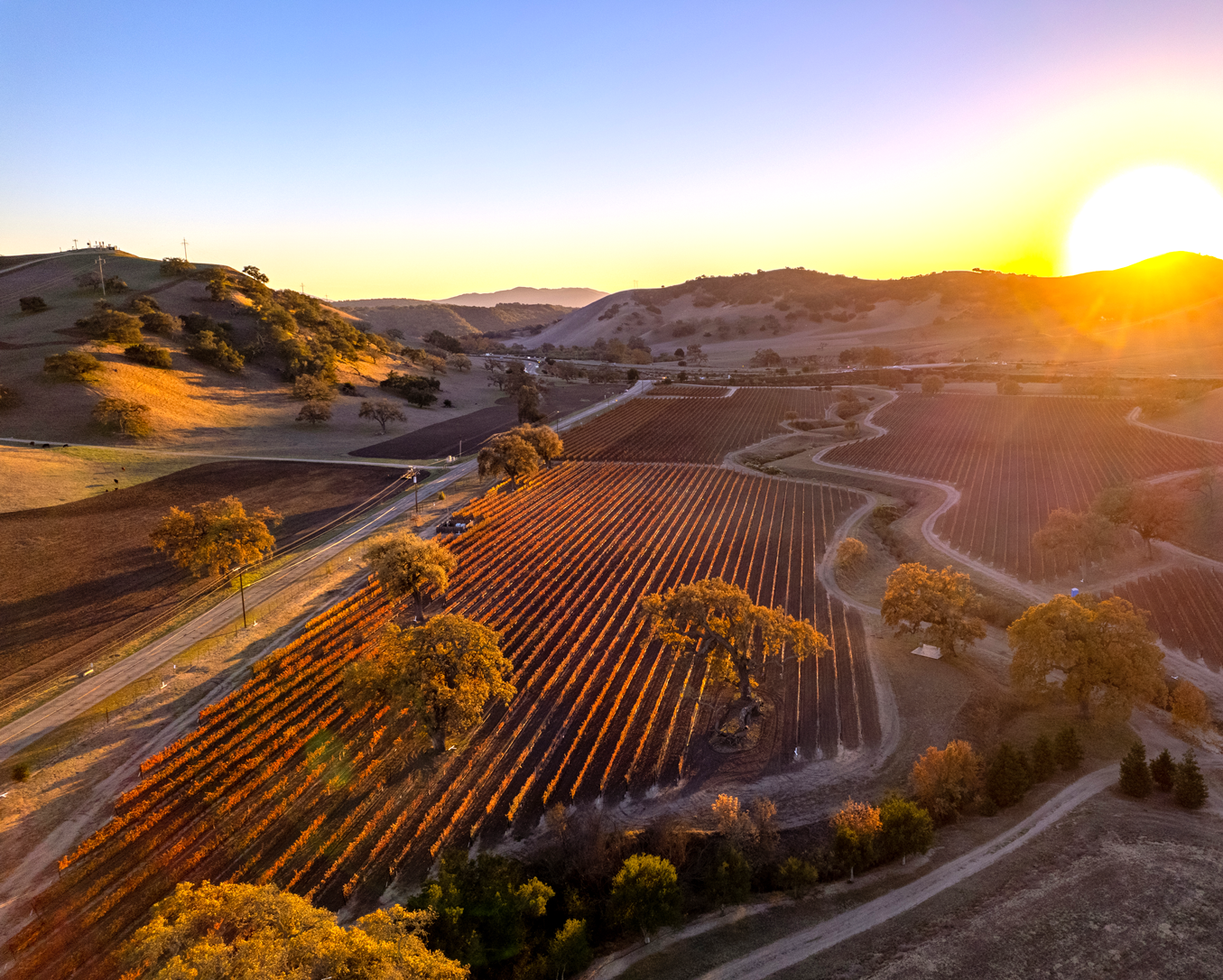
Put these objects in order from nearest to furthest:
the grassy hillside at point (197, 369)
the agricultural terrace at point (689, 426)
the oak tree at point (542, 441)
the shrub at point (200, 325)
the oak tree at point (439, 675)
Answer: the oak tree at point (439, 675) < the oak tree at point (542, 441) < the grassy hillside at point (197, 369) < the agricultural terrace at point (689, 426) < the shrub at point (200, 325)

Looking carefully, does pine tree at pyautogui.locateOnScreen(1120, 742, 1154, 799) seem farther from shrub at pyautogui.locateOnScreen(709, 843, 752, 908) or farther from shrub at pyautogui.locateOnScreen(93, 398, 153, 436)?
shrub at pyautogui.locateOnScreen(93, 398, 153, 436)

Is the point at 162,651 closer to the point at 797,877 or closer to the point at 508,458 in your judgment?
the point at 797,877

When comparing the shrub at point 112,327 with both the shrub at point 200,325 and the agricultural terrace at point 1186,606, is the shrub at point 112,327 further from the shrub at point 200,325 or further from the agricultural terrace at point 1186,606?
the agricultural terrace at point 1186,606

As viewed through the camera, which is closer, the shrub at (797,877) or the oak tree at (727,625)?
the shrub at (797,877)

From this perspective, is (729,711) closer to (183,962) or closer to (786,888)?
(786,888)

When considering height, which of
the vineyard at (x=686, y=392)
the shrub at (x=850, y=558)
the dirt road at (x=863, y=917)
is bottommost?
the dirt road at (x=863, y=917)

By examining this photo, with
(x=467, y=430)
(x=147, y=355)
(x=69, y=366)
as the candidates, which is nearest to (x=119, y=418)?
(x=69, y=366)

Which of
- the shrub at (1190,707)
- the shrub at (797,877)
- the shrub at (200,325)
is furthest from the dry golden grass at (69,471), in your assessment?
the shrub at (1190,707)
